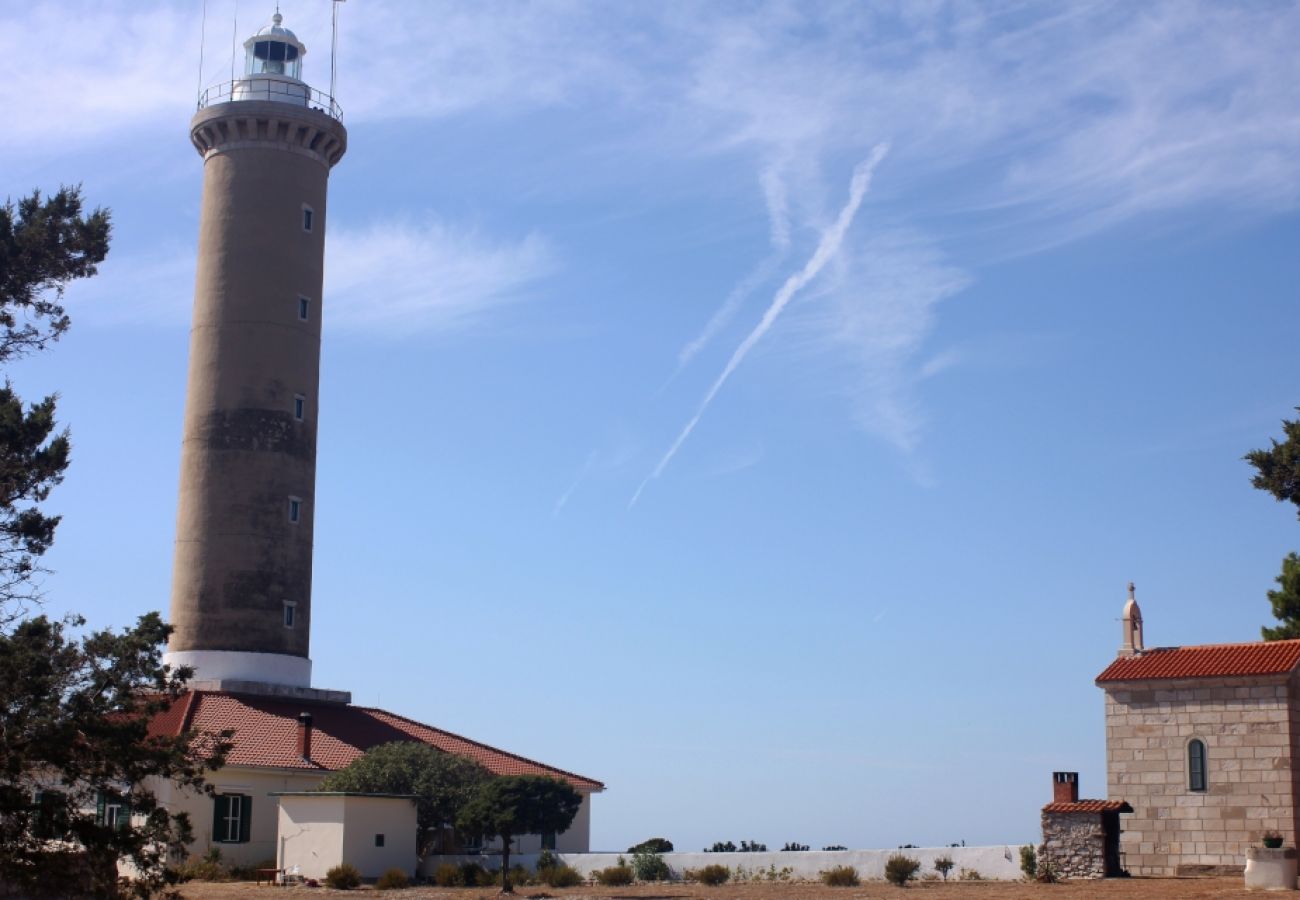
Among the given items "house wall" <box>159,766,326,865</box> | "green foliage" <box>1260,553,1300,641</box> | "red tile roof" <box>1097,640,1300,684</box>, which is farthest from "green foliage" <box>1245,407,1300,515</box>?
"house wall" <box>159,766,326,865</box>

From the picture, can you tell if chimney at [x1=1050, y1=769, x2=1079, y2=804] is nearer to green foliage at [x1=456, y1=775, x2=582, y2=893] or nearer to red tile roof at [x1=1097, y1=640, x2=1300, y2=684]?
red tile roof at [x1=1097, y1=640, x2=1300, y2=684]

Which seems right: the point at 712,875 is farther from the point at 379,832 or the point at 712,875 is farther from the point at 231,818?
the point at 231,818

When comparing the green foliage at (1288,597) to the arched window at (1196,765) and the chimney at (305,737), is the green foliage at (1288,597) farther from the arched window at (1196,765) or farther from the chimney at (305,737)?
the chimney at (305,737)

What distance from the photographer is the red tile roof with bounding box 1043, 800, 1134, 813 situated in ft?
111

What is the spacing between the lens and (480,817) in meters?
37.7

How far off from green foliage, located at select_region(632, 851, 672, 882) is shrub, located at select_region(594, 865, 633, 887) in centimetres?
34

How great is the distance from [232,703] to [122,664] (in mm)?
18601

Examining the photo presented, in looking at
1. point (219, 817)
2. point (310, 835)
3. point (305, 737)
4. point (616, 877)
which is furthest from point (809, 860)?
point (219, 817)

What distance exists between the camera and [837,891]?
108ft

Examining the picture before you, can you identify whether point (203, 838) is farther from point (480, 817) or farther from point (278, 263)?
point (278, 263)

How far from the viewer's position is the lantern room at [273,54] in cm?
5103

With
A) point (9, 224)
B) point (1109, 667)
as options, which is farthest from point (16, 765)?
point (1109, 667)

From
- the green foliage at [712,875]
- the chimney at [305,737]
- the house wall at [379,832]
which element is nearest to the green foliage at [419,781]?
the house wall at [379,832]

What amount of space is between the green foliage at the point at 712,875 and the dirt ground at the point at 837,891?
803 mm
